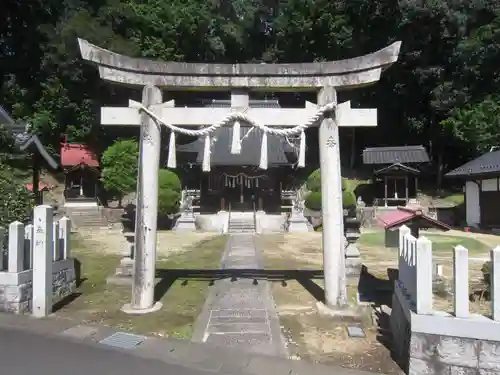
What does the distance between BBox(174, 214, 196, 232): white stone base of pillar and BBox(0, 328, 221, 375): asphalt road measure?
17804mm

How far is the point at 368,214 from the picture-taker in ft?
89.8

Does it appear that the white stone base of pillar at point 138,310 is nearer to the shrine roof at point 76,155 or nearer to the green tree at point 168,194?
the green tree at point 168,194

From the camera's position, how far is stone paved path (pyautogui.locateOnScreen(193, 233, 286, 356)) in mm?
5762

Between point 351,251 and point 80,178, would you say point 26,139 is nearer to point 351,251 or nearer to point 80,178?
point 80,178

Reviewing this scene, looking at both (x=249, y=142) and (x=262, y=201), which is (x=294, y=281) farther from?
(x=249, y=142)

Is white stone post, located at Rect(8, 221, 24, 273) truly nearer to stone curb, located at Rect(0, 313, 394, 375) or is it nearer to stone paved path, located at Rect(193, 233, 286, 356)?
stone curb, located at Rect(0, 313, 394, 375)

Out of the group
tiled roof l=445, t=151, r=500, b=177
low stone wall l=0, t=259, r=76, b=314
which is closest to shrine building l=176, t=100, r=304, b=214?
tiled roof l=445, t=151, r=500, b=177

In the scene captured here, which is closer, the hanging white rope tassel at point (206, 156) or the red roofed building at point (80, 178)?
the hanging white rope tassel at point (206, 156)

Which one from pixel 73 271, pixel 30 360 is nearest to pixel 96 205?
pixel 73 271

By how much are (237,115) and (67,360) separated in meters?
4.64

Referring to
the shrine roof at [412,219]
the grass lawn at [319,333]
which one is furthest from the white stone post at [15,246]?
the shrine roof at [412,219]

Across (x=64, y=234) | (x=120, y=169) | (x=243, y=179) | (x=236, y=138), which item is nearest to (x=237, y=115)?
(x=236, y=138)

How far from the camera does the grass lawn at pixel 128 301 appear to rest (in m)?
6.58

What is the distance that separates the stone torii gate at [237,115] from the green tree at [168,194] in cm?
1612
